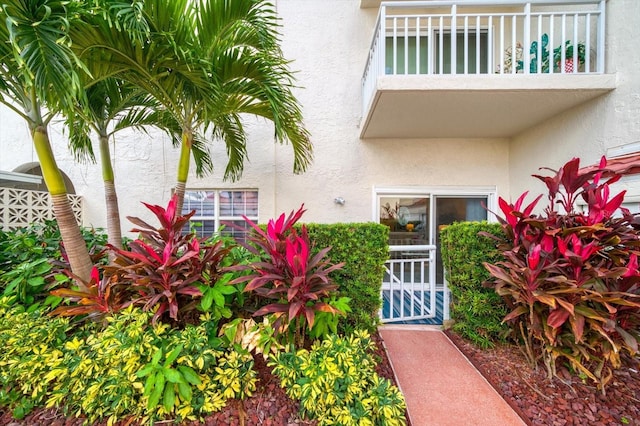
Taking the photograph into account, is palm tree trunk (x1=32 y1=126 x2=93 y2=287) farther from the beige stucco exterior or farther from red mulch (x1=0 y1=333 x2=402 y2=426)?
the beige stucco exterior

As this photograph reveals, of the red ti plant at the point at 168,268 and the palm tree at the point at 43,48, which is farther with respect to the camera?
the red ti plant at the point at 168,268

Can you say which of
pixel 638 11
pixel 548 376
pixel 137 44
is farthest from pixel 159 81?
pixel 638 11

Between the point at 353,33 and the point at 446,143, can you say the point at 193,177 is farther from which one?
the point at 446,143

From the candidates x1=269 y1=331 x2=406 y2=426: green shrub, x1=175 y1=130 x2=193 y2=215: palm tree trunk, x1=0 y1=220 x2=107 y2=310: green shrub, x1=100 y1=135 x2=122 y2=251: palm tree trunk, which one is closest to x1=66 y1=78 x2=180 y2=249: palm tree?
x1=100 y1=135 x2=122 y2=251: palm tree trunk

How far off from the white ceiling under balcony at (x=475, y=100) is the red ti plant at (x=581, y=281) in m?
1.77

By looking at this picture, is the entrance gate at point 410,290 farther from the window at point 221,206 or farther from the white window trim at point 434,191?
the window at point 221,206

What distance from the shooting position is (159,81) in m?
2.52

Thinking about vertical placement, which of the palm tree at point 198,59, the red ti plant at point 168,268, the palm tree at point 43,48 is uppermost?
the palm tree at point 198,59

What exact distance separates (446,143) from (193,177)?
534cm

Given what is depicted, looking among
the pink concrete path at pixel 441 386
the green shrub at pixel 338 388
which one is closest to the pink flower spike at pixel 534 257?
the pink concrete path at pixel 441 386

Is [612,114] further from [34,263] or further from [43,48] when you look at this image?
[34,263]

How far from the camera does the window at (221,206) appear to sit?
5.18 metres

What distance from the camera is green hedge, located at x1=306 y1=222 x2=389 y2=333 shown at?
2631 mm

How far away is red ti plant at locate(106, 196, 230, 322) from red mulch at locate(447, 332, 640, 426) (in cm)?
286
